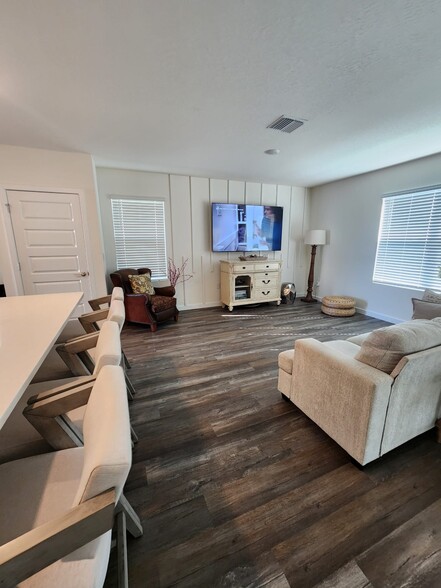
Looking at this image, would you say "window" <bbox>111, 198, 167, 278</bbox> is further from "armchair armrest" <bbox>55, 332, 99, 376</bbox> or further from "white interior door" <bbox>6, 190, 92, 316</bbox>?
"armchair armrest" <bbox>55, 332, 99, 376</bbox>

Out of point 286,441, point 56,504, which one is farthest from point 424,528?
point 56,504

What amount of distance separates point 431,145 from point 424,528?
12.6ft

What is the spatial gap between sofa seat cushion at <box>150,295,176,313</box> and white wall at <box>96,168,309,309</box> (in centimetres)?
77

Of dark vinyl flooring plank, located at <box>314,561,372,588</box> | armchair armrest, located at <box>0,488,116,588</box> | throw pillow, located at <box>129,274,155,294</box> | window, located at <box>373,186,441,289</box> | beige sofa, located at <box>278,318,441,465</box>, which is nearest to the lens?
armchair armrest, located at <box>0,488,116,588</box>

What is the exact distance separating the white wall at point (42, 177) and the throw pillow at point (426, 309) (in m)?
4.07

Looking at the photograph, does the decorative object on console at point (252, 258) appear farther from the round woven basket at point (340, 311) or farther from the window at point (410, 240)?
the window at point (410, 240)

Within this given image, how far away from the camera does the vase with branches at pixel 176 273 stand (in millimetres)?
4566

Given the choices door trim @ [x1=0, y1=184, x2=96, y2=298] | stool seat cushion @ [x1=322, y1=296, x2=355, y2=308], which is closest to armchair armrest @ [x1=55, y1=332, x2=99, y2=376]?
door trim @ [x1=0, y1=184, x2=96, y2=298]

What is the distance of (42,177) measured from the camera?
313cm

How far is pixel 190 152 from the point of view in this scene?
318cm

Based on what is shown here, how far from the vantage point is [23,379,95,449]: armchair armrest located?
3.07 feet

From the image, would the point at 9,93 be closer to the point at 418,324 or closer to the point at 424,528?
the point at 418,324

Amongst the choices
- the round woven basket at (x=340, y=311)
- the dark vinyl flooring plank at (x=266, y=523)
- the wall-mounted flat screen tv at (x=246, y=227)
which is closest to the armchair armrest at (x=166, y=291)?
the wall-mounted flat screen tv at (x=246, y=227)

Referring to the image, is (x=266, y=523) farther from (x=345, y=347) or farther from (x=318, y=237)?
(x=318, y=237)
